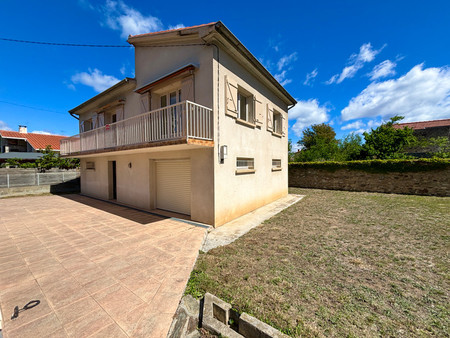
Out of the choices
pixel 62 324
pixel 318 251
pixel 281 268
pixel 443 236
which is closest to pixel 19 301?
pixel 62 324

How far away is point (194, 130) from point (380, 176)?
13688 millimetres

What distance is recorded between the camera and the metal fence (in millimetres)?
11328

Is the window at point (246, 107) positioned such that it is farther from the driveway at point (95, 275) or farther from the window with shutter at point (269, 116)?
the driveway at point (95, 275)

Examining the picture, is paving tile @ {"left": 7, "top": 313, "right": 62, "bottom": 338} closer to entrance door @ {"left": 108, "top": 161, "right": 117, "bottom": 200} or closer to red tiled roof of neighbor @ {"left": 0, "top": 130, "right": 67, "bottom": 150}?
entrance door @ {"left": 108, "top": 161, "right": 117, "bottom": 200}

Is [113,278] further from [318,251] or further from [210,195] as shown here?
[318,251]

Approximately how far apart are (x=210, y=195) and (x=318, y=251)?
317cm

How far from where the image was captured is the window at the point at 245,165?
268 inches

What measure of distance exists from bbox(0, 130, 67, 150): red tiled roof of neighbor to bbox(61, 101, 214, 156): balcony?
16908 mm

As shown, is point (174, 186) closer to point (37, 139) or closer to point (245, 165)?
point (245, 165)

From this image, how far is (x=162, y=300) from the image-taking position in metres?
2.52

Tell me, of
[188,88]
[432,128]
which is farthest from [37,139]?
[432,128]

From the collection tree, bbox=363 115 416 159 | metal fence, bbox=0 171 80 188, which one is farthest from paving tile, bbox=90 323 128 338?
tree, bbox=363 115 416 159

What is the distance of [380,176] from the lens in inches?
486

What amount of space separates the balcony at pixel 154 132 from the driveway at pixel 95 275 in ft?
8.82
